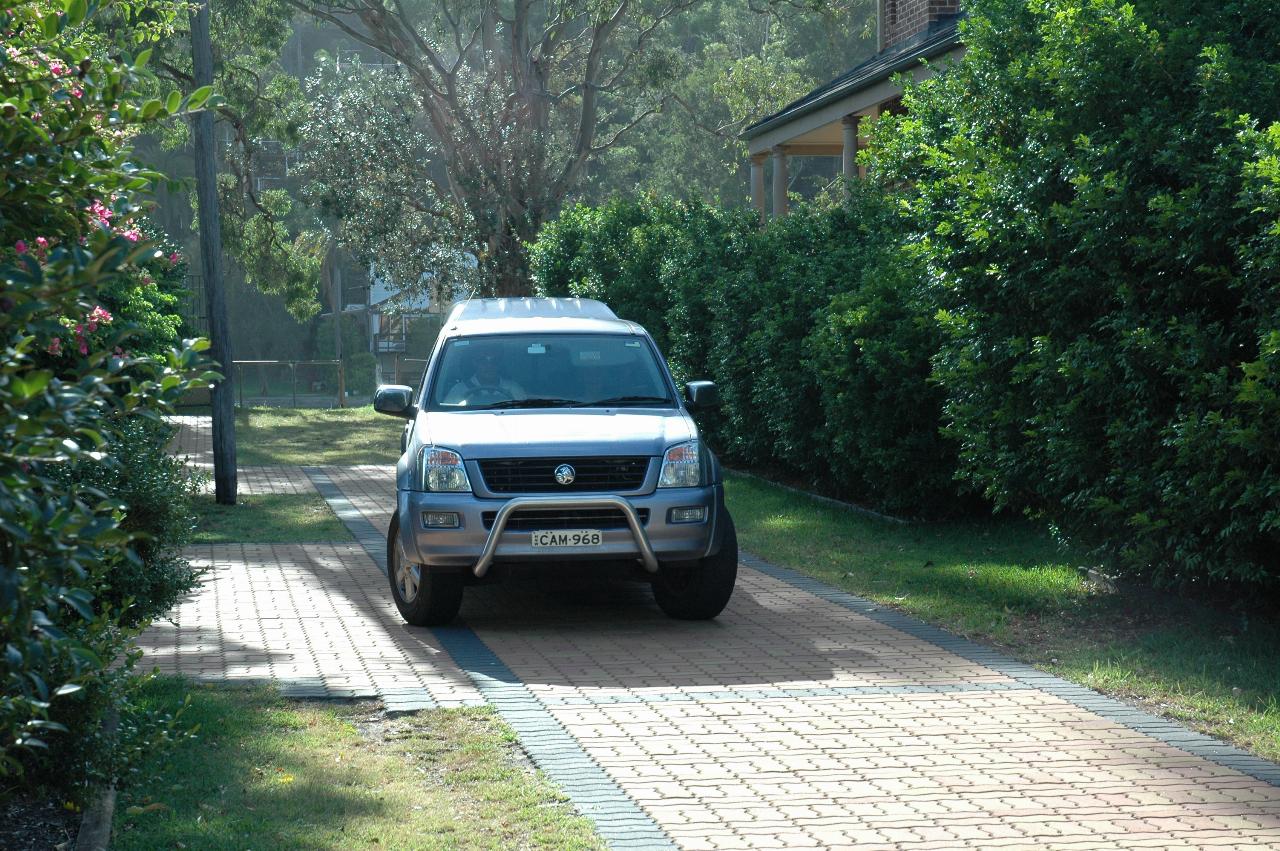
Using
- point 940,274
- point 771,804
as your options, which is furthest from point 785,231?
point 771,804

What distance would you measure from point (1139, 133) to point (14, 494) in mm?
7466

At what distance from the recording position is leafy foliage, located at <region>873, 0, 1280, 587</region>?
26.6ft

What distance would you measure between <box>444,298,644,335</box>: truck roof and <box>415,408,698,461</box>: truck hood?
973 mm

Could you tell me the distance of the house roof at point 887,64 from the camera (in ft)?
71.9

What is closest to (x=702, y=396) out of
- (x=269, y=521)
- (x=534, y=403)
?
(x=534, y=403)

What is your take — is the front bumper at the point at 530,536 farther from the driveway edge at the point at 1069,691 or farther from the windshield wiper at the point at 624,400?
the driveway edge at the point at 1069,691

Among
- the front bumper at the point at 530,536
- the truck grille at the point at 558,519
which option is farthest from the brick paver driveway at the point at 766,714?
the truck grille at the point at 558,519

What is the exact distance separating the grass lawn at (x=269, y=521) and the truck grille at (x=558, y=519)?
5218 millimetres

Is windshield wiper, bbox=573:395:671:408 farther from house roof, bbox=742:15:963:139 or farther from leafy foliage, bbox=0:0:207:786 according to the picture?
house roof, bbox=742:15:963:139

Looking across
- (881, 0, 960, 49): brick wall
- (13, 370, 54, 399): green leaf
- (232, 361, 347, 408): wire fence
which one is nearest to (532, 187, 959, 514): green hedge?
(881, 0, 960, 49): brick wall

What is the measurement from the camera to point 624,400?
10.3m

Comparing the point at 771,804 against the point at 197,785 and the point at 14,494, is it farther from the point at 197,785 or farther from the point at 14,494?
the point at 14,494

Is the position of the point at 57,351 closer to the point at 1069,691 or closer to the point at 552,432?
the point at 552,432

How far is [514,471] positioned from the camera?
9.27 m
